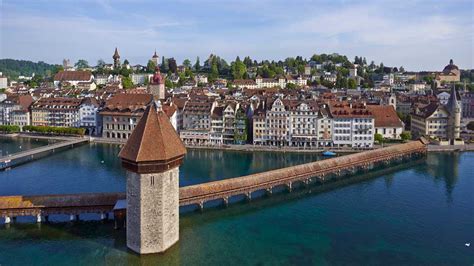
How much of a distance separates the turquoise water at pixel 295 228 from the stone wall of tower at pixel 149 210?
2.60ft

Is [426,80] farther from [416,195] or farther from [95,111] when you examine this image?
A: [416,195]

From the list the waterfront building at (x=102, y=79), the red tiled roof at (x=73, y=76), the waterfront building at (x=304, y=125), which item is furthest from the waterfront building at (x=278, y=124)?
the red tiled roof at (x=73, y=76)

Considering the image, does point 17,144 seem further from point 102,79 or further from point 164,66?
point 164,66

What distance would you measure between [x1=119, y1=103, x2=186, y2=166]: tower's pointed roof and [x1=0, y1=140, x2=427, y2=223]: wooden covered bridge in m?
7.63

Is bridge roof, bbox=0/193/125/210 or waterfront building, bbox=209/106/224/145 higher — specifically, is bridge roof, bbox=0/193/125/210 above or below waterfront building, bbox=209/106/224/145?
below

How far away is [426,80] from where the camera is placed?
148500mm

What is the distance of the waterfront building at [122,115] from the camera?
7306cm

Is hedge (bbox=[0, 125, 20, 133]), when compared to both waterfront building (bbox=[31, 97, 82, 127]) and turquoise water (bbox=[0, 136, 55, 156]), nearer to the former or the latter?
turquoise water (bbox=[0, 136, 55, 156])

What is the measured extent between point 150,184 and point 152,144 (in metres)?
2.21

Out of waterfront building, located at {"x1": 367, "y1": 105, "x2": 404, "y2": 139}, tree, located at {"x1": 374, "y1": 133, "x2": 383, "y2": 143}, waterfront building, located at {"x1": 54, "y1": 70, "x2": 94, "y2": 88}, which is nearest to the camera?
tree, located at {"x1": 374, "y1": 133, "x2": 383, "y2": 143}

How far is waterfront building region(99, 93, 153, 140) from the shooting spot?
240 feet

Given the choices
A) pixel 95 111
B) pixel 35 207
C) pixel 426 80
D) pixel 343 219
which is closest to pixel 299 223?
pixel 343 219

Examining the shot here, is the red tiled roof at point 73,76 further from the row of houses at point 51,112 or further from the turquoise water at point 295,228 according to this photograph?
the turquoise water at point 295,228

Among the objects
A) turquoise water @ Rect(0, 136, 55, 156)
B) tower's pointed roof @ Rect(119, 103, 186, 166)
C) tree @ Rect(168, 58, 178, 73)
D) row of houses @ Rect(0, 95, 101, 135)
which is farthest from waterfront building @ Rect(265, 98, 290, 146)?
tree @ Rect(168, 58, 178, 73)
